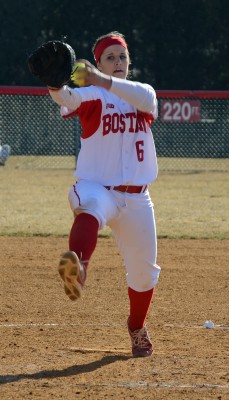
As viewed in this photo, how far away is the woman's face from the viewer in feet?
17.5

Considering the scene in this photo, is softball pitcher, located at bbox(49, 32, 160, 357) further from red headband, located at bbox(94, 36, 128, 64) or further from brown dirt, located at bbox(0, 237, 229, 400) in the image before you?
brown dirt, located at bbox(0, 237, 229, 400)

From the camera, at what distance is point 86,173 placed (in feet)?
17.4

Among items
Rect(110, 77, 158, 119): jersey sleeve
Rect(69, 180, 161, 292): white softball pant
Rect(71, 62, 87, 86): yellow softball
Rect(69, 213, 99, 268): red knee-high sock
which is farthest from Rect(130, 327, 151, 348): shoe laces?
Rect(71, 62, 87, 86): yellow softball

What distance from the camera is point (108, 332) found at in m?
6.31

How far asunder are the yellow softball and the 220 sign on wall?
14769 millimetres

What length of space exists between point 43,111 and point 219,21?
14.7 metres

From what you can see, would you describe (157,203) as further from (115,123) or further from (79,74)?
(79,74)

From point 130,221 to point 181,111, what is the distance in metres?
14.8

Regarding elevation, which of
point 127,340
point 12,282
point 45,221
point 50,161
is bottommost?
point 50,161

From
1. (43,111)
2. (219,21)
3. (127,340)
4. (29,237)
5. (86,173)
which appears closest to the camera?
(86,173)

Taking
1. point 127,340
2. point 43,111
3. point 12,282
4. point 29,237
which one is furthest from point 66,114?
point 43,111

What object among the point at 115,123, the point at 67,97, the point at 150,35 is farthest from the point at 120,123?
the point at 150,35

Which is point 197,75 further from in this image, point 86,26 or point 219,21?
point 86,26

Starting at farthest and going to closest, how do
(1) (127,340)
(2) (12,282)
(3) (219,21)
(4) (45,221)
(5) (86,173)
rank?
(3) (219,21), (4) (45,221), (2) (12,282), (1) (127,340), (5) (86,173)
